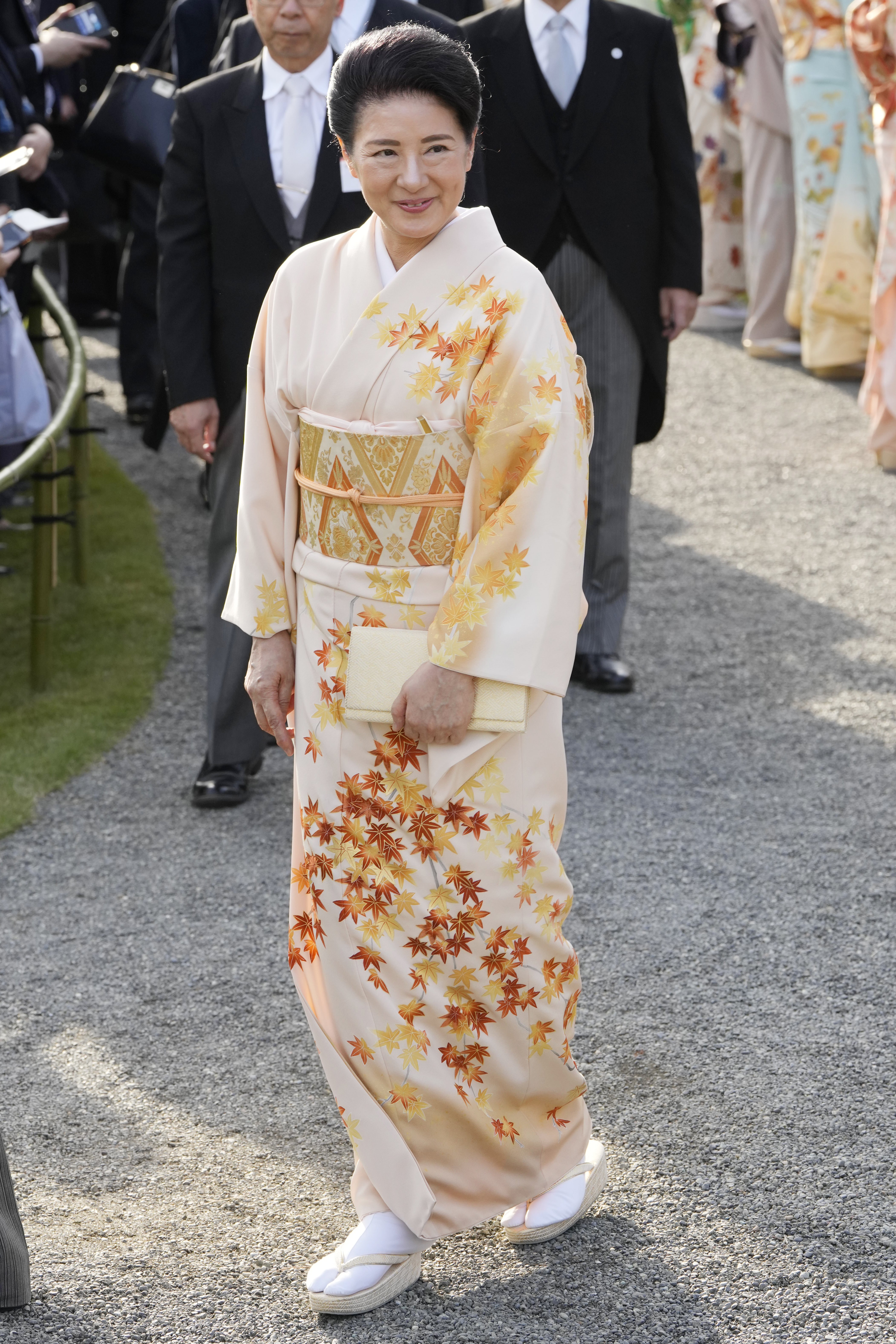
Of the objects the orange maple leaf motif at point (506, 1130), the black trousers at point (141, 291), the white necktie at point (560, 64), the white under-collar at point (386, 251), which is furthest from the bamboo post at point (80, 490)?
the orange maple leaf motif at point (506, 1130)

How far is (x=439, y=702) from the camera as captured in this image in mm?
2209

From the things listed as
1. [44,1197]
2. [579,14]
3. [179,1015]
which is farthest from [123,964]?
[579,14]

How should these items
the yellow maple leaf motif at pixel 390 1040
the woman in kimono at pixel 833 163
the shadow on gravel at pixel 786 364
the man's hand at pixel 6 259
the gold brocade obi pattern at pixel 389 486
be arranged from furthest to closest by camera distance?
the shadow on gravel at pixel 786 364
the woman in kimono at pixel 833 163
the man's hand at pixel 6 259
the yellow maple leaf motif at pixel 390 1040
the gold brocade obi pattern at pixel 389 486

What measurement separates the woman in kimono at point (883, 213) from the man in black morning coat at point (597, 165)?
2151 millimetres

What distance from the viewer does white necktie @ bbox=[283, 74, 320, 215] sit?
3.72m

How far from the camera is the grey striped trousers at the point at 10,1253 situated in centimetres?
224

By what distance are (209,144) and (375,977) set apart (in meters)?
2.25

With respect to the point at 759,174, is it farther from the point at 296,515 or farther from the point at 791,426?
the point at 296,515

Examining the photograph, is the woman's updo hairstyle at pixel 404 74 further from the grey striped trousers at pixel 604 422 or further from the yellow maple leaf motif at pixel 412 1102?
the grey striped trousers at pixel 604 422

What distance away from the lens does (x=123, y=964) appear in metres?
3.30

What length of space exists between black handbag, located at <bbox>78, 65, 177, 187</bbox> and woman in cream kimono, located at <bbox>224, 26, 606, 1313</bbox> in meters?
3.02

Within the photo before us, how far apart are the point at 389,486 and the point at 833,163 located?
6087 millimetres

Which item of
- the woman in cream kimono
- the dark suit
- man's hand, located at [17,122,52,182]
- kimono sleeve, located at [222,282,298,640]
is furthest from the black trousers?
the woman in cream kimono

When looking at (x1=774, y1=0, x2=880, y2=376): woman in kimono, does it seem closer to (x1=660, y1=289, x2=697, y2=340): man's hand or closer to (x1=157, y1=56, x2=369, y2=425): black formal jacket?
(x1=660, y1=289, x2=697, y2=340): man's hand
